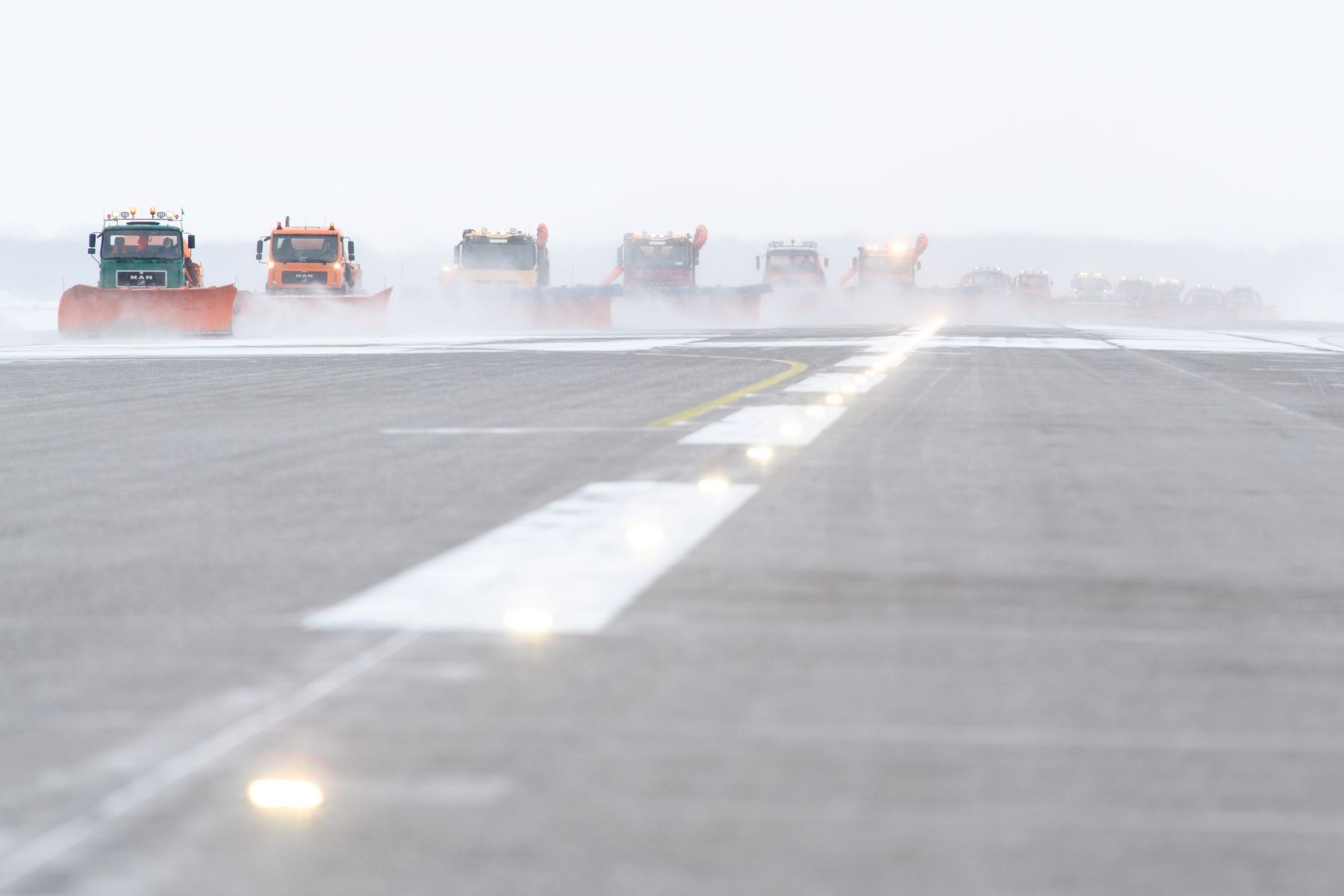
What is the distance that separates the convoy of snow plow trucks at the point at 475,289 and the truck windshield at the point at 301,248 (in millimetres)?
22

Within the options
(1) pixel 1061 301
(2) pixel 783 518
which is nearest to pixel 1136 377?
(2) pixel 783 518

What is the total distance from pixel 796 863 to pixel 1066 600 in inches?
99.5

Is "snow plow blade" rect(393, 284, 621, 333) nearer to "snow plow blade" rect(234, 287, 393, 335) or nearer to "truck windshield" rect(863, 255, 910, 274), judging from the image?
"snow plow blade" rect(234, 287, 393, 335)

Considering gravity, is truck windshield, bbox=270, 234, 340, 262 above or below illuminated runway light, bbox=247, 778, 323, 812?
above

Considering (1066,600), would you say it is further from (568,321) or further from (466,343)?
(568,321)

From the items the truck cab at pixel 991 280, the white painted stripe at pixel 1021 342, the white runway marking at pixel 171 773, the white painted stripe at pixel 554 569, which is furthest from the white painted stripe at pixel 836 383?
the truck cab at pixel 991 280

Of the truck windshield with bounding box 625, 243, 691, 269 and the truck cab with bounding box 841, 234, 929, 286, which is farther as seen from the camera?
the truck cab with bounding box 841, 234, 929, 286

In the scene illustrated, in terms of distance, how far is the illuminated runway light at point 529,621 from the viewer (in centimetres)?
455

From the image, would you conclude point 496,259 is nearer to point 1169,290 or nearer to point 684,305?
point 684,305

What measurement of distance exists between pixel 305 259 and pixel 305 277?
398mm

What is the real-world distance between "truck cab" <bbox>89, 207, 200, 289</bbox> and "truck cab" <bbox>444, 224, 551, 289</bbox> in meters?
10.9

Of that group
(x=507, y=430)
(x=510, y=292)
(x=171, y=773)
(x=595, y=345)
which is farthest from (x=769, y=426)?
(x=510, y=292)

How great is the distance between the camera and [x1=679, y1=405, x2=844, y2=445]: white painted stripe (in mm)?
10086

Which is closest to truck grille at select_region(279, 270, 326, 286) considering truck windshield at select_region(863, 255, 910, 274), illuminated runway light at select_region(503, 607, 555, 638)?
truck windshield at select_region(863, 255, 910, 274)
